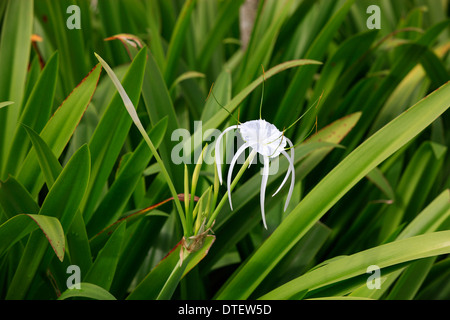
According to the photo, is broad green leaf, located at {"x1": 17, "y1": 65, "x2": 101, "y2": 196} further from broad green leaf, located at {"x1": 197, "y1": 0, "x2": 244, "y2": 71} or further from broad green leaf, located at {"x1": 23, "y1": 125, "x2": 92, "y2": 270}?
broad green leaf, located at {"x1": 197, "y1": 0, "x2": 244, "y2": 71}

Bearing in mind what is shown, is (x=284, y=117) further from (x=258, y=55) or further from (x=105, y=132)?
(x=105, y=132)

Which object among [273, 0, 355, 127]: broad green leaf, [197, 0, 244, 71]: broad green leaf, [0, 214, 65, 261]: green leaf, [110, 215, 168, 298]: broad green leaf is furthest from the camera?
[197, 0, 244, 71]: broad green leaf

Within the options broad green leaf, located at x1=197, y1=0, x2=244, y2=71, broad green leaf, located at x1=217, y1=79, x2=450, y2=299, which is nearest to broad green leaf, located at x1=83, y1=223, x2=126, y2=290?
broad green leaf, located at x1=217, y1=79, x2=450, y2=299

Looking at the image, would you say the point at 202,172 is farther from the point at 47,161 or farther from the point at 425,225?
the point at 425,225

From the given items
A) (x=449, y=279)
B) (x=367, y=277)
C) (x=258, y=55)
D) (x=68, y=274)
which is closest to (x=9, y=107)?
(x=68, y=274)

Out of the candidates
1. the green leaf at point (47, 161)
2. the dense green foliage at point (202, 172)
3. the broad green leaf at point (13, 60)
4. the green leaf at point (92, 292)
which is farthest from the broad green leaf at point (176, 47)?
the green leaf at point (92, 292)

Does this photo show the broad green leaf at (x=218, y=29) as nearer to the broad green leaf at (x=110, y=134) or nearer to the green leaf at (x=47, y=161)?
the broad green leaf at (x=110, y=134)

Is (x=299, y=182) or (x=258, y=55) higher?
(x=258, y=55)
